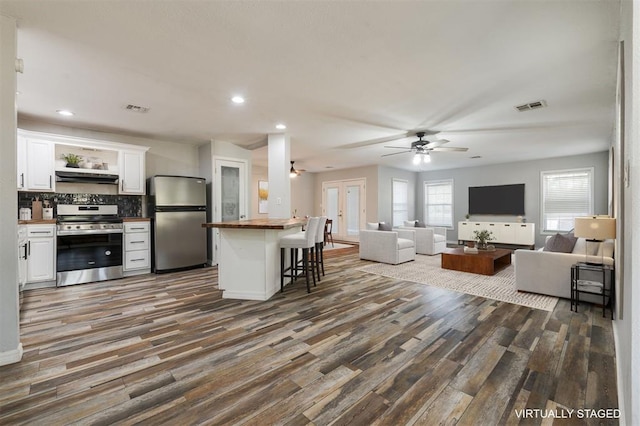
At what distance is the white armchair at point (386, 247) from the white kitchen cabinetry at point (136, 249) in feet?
14.0

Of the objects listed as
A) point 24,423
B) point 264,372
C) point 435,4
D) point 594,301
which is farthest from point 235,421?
point 594,301

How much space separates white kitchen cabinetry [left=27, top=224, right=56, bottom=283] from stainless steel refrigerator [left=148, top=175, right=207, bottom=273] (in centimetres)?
133

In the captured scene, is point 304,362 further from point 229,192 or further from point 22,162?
point 22,162

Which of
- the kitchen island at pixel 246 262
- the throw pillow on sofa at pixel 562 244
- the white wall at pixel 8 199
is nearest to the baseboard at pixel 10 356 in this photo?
the white wall at pixel 8 199

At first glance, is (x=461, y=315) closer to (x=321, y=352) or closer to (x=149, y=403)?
(x=321, y=352)

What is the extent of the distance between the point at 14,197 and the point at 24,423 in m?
1.61

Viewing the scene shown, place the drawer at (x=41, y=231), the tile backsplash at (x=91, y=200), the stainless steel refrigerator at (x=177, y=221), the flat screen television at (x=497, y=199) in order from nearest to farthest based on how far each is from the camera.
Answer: the drawer at (x=41, y=231) → the tile backsplash at (x=91, y=200) → the stainless steel refrigerator at (x=177, y=221) → the flat screen television at (x=497, y=199)

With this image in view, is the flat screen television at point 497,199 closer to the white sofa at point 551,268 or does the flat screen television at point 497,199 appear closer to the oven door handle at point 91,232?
the white sofa at point 551,268

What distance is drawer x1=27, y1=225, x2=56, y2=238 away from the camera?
3.98 m

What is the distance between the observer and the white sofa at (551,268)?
3506mm

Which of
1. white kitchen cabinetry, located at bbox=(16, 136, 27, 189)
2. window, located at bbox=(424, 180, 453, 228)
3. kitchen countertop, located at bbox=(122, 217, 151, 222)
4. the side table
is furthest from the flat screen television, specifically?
white kitchen cabinetry, located at bbox=(16, 136, 27, 189)

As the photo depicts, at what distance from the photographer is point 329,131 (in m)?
4.88

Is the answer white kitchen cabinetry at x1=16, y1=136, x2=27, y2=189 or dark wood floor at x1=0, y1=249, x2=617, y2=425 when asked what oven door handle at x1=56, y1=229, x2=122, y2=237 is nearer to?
white kitchen cabinetry at x1=16, y1=136, x2=27, y2=189

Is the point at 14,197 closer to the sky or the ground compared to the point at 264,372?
closer to the sky
